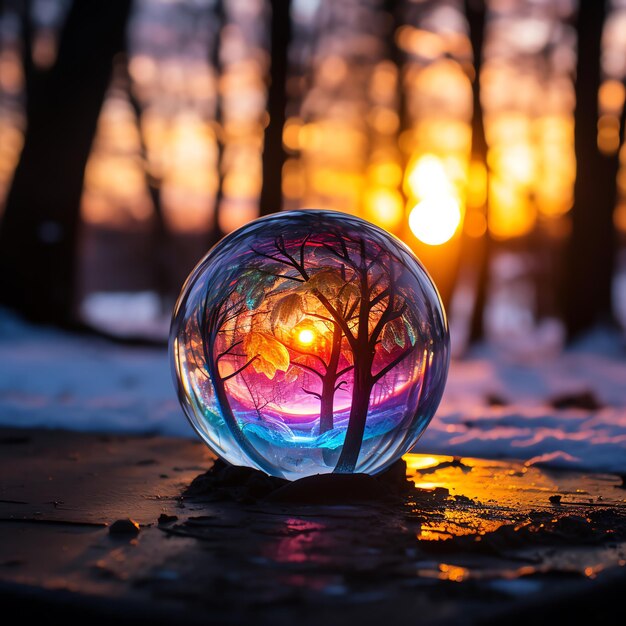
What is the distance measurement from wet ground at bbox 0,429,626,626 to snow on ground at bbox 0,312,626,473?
2.47ft

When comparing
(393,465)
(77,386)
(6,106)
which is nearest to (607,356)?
(77,386)

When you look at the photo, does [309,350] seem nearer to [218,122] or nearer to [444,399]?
[444,399]

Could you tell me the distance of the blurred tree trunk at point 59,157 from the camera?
1309cm

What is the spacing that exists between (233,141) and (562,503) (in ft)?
86.9

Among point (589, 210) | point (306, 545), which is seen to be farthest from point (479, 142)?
point (306, 545)

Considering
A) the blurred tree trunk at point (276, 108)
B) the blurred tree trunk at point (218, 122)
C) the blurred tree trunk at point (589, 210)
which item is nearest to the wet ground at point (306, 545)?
the blurred tree trunk at point (276, 108)

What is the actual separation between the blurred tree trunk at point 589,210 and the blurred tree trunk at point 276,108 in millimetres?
6679

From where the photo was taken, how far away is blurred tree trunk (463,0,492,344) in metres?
18.0

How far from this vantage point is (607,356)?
49.9 ft

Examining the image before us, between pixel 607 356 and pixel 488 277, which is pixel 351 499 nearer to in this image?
pixel 607 356

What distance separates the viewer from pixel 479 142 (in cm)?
1945

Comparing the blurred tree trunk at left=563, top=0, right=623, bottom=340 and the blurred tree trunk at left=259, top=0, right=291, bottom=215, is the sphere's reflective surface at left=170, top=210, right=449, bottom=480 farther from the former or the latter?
the blurred tree trunk at left=563, top=0, right=623, bottom=340

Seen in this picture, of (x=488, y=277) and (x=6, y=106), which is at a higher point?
(x=6, y=106)

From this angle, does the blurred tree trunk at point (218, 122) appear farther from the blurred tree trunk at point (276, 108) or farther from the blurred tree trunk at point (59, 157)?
the blurred tree trunk at point (276, 108)
